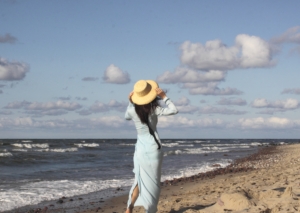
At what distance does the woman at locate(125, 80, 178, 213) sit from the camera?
16.6 ft

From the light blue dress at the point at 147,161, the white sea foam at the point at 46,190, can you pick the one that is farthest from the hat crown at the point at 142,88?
the white sea foam at the point at 46,190

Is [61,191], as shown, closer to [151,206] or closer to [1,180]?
[1,180]

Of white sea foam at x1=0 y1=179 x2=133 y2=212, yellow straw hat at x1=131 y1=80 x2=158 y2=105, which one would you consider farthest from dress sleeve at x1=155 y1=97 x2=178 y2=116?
white sea foam at x1=0 y1=179 x2=133 y2=212

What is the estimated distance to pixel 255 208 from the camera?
5805 mm

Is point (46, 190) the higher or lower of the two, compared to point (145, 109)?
lower

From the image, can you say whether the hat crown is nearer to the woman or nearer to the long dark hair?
the woman

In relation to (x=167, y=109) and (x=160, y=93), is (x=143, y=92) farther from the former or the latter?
(x=167, y=109)

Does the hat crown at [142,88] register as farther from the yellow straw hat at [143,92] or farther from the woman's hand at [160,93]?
the woman's hand at [160,93]

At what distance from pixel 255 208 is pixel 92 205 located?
4.12m

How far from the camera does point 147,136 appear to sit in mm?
5230

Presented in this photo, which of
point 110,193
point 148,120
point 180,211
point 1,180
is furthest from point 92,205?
point 1,180

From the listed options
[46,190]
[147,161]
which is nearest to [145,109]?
[147,161]

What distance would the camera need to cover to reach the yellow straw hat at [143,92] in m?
5.04

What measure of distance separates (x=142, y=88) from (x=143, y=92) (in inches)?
2.1
